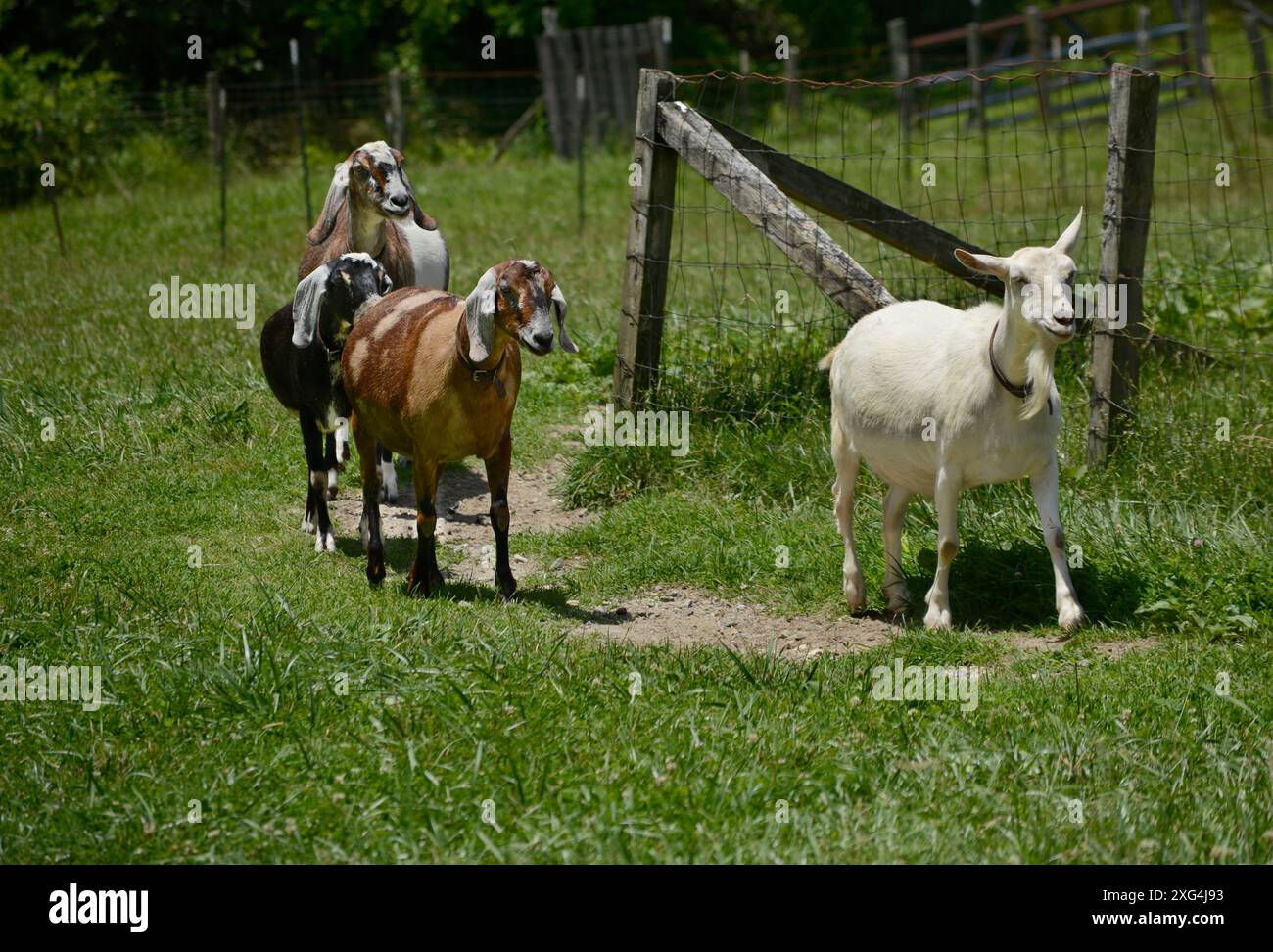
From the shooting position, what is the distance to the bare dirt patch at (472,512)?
728cm

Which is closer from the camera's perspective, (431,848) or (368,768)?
(431,848)

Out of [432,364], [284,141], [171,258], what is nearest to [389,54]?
[284,141]

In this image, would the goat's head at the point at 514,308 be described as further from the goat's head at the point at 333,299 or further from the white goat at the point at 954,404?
the white goat at the point at 954,404

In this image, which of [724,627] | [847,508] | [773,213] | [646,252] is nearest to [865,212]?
[773,213]

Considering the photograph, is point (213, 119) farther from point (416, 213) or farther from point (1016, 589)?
point (1016, 589)

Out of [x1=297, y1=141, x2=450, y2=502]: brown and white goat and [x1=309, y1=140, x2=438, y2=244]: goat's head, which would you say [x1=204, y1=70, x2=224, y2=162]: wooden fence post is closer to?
[x1=297, y1=141, x2=450, y2=502]: brown and white goat

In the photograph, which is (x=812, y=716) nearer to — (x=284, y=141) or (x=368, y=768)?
(x=368, y=768)

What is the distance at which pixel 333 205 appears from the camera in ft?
26.0

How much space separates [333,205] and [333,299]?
1285 mm

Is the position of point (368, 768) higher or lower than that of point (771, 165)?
lower

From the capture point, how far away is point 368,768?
446 cm

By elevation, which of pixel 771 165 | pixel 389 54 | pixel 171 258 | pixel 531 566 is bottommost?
pixel 531 566

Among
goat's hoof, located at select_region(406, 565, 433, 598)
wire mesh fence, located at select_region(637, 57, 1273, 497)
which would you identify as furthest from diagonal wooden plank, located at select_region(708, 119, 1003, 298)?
goat's hoof, located at select_region(406, 565, 433, 598)

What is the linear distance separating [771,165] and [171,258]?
26.8 ft
